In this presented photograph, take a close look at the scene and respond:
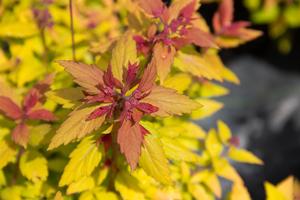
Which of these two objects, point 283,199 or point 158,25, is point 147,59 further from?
point 283,199

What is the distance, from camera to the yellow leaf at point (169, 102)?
3.87 ft

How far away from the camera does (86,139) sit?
1316mm

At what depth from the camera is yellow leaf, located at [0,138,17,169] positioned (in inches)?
54.4

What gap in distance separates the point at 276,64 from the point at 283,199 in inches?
82.1

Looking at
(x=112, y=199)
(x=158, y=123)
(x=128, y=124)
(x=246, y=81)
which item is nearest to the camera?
(x=128, y=124)

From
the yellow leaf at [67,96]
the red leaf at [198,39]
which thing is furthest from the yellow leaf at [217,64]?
the yellow leaf at [67,96]

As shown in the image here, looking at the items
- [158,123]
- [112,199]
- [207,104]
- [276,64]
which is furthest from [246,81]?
[112,199]

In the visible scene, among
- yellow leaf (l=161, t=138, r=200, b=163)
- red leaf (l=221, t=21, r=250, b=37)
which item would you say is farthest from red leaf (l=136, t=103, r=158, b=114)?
red leaf (l=221, t=21, r=250, b=37)

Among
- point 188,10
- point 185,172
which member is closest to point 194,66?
point 188,10

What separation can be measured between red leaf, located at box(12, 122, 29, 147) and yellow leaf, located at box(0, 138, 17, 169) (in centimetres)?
5

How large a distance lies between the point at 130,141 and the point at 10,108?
46 centimetres

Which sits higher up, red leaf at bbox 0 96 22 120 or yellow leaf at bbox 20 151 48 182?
red leaf at bbox 0 96 22 120

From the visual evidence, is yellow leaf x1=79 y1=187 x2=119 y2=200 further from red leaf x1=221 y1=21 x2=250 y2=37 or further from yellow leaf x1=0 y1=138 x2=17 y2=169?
red leaf x1=221 y1=21 x2=250 y2=37

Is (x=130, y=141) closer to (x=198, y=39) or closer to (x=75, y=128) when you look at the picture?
(x=75, y=128)
